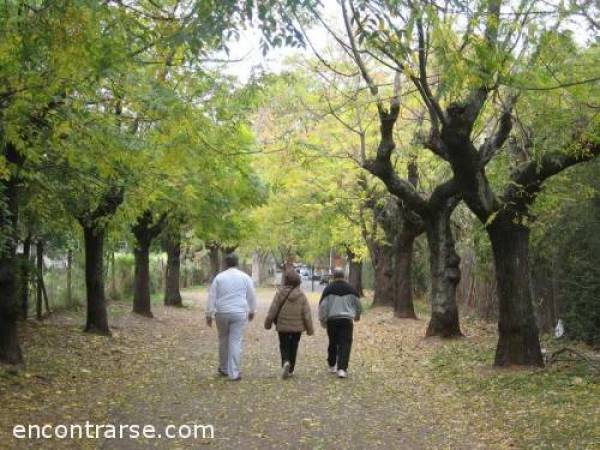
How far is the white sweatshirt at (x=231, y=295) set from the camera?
1145 cm

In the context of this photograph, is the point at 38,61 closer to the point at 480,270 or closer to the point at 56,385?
the point at 56,385

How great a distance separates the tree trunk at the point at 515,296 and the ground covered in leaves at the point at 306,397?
417 millimetres

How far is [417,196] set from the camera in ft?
51.0

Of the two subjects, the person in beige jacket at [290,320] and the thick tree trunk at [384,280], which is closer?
the person in beige jacket at [290,320]

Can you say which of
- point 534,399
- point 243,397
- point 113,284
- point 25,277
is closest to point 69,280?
point 113,284

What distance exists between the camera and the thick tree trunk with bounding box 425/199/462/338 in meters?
17.1

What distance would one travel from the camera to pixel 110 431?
26.1ft

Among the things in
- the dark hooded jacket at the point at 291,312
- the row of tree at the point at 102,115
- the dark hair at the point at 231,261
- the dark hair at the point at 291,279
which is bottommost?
the dark hooded jacket at the point at 291,312

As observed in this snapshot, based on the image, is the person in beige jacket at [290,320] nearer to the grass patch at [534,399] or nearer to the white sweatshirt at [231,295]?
the white sweatshirt at [231,295]

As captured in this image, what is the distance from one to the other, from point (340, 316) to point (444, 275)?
5833 millimetres

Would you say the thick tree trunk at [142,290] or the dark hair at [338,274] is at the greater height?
→ the dark hair at [338,274]

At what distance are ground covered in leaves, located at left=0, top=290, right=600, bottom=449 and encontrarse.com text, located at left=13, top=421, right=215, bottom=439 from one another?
0.45ft

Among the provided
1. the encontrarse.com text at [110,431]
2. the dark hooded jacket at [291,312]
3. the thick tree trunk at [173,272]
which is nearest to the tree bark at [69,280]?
the thick tree trunk at [173,272]

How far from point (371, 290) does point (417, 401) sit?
128ft
